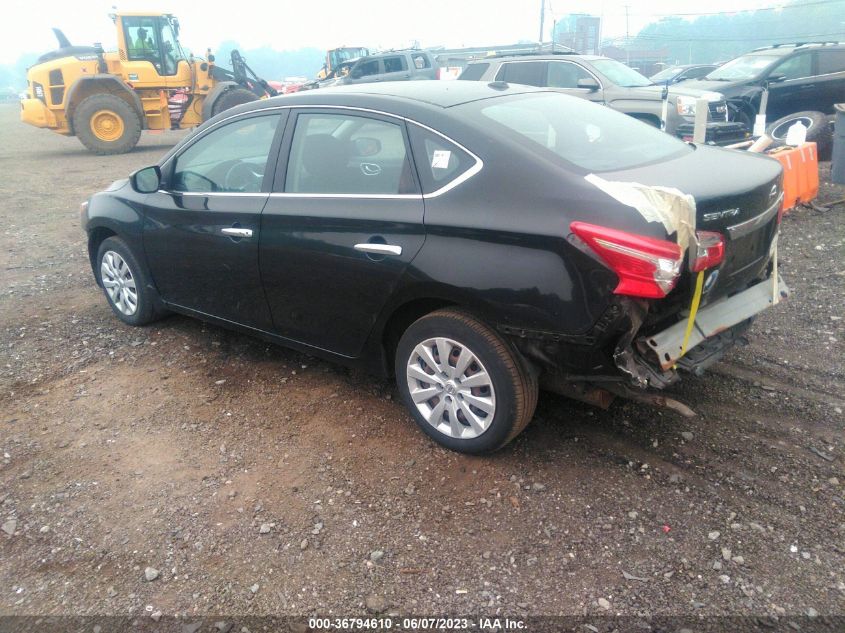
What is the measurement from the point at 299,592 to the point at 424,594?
1.60 ft

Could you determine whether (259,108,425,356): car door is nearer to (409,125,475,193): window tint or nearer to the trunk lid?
(409,125,475,193): window tint

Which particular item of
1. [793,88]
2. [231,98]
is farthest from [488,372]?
[231,98]

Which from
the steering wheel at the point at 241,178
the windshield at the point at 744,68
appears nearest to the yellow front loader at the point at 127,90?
the windshield at the point at 744,68

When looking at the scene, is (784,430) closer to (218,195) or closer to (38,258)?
(218,195)

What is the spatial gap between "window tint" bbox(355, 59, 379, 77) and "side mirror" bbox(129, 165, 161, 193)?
17.7m

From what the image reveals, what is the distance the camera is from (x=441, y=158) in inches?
125

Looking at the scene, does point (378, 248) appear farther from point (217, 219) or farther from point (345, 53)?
point (345, 53)

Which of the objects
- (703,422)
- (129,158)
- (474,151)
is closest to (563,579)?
(703,422)

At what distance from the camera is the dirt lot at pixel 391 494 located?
8.46 feet

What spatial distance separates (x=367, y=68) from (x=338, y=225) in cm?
1924

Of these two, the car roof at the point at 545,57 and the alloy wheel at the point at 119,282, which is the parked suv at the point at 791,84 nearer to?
the car roof at the point at 545,57

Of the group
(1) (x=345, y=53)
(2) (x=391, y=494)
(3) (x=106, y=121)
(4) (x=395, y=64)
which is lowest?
(2) (x=391, y=494)

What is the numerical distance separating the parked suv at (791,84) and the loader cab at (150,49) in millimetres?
11666

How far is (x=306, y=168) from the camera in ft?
12.1
